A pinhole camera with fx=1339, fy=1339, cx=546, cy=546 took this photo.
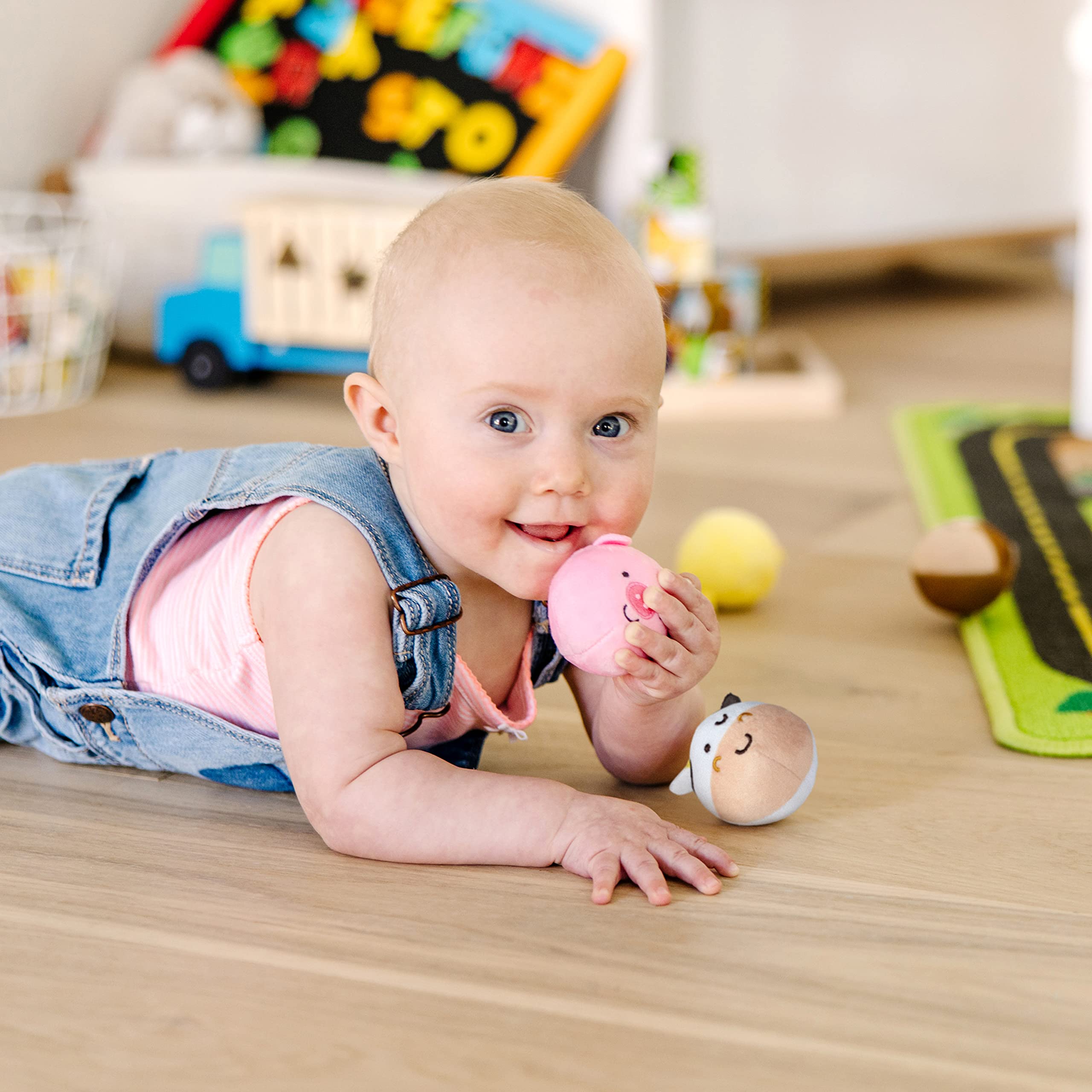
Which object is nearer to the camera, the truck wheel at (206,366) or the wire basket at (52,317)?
the wire basket at (52,317)

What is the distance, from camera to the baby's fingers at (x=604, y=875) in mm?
597

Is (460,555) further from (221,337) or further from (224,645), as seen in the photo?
(221,337)

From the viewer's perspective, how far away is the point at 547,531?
64cm

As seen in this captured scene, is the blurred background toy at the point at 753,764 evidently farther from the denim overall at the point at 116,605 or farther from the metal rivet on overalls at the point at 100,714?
the metal rivet on overalls at the point at 100,714

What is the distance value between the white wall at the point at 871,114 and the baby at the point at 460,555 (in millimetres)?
1801

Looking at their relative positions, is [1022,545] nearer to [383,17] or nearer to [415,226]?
[415,226]

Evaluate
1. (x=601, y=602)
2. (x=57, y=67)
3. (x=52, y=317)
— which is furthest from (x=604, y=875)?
(x=57, y=67)

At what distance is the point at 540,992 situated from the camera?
20.8 inches

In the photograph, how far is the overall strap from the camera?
65 centimetres

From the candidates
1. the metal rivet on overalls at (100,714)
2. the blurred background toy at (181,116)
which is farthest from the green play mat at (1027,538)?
the blurred background toy at (181,116)

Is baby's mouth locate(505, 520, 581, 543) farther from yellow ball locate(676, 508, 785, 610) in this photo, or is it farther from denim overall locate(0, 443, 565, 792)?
yellow ball locate(676, 508, 785, 610)

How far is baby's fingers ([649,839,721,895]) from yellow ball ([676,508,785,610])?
1.41 ft

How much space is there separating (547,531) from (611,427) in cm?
6

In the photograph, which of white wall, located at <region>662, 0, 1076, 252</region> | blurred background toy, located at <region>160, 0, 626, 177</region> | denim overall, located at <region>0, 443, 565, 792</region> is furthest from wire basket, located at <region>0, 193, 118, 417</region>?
denim overall, located at <region>0, 443, 565, 792</region>
